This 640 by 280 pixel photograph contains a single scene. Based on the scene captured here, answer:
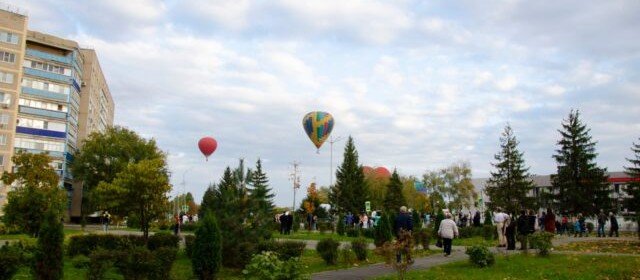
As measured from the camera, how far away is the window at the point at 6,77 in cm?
5866

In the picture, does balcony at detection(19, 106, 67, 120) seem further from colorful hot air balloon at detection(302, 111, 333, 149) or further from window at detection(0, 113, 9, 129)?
colorful hot air balloon at detection(302, 111, 333, 149)

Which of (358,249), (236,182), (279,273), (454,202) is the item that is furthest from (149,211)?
(454,202)

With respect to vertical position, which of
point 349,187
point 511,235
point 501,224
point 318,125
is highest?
point 318,125

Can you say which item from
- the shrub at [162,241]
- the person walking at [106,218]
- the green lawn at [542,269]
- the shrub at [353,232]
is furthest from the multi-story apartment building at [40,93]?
the green lawn at [542,269]

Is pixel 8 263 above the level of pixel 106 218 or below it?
below

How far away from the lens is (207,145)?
5453 cm

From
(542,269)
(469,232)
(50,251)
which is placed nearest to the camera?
(50,251)

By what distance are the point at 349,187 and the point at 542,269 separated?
61983 millimetres

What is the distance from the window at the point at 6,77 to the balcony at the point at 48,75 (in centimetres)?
261

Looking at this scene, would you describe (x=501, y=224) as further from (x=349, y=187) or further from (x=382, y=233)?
(x=349, y=187)

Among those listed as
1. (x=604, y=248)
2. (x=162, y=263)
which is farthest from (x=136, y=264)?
(x=604, y=248)

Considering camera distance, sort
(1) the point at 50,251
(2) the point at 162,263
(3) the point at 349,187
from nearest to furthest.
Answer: (1) the point at 50,251 → (2) the point at 162,263 → (3) the point at 349,187

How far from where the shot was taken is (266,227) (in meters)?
17.4

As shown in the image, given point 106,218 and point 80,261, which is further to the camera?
point 106,218
